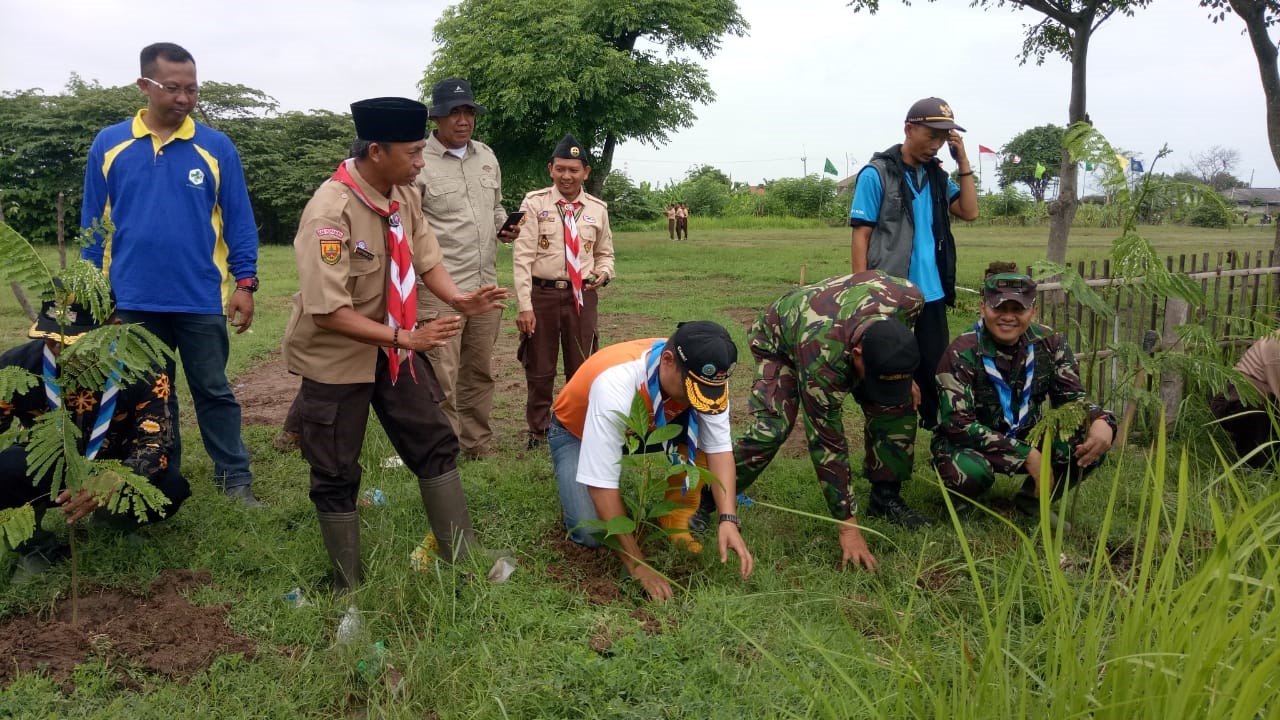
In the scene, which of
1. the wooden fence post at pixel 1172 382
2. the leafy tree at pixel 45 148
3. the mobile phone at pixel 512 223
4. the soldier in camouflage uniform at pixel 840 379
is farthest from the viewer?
the leafy tree at pixel 45 148

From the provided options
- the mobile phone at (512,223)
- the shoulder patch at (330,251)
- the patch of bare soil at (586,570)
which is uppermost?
the mobile phone at (512,223)

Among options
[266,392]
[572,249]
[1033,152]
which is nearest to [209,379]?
[572,249]

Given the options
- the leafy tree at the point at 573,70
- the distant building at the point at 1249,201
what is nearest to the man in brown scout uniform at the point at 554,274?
the distant building at the point at 1249,201

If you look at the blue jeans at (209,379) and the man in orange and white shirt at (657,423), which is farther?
the blue jeans at (209,379)

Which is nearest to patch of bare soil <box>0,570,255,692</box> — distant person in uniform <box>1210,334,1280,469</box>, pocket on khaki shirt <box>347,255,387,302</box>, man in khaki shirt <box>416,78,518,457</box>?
pocket on khaki shirt <box>347,255,387,302</box>

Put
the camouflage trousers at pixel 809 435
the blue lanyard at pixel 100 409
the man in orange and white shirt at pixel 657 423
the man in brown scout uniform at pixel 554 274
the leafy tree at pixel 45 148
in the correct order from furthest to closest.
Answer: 1. the leafy tree at pixel 45 148
2. the man in brown scout uniform at pixel 554 274
3. the camouflage trousers at pixel 809 435
4. the blue lanyard at pixel 100 409
5. the man in orange and white shirt at pixel 657 423

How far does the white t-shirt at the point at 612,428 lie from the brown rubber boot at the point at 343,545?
87 centimetres

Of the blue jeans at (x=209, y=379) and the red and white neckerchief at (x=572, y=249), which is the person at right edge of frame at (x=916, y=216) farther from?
the blue jeans at (x=209, y=379)

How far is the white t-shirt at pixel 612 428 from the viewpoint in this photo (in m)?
3.35

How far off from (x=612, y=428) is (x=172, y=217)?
7.34 feet

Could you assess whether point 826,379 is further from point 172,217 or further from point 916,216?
point 172,217

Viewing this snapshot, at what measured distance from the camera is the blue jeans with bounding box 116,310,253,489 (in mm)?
4156

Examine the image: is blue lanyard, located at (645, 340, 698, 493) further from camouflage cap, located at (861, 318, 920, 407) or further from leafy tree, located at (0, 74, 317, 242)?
leafy tree, located at (0, 74, 317, 242)

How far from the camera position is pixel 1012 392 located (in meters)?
4.25
